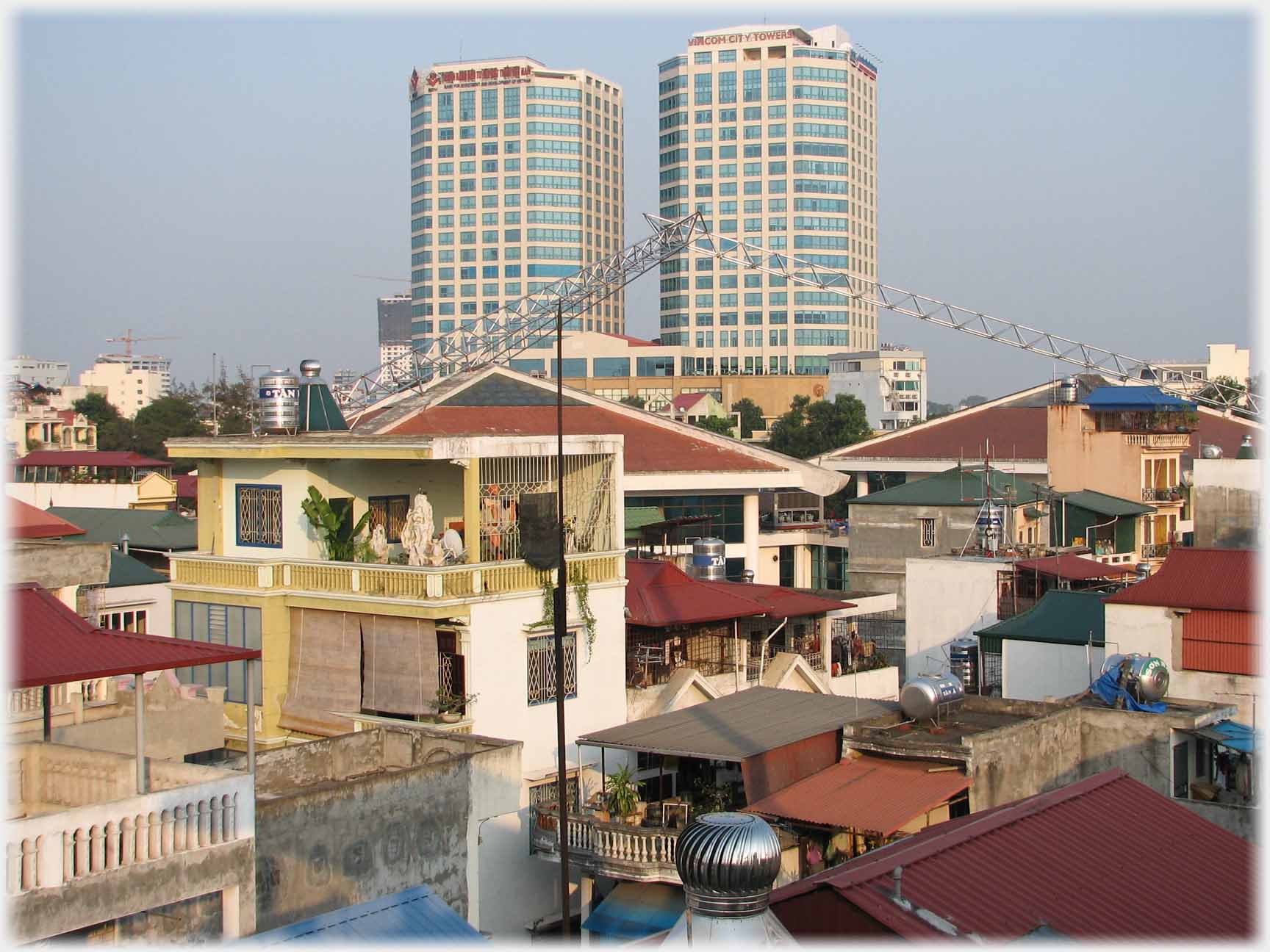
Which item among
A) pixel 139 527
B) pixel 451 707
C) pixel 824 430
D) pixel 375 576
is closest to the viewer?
pixel 451 707

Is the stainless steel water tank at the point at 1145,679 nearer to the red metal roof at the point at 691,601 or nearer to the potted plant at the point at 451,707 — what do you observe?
the red metal roof at the point at 691,601

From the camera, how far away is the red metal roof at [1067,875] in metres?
12.3

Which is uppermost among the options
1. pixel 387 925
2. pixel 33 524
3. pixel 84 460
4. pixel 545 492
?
pixel 84 460

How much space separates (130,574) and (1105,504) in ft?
92.1

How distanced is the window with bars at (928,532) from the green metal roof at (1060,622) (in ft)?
69.6

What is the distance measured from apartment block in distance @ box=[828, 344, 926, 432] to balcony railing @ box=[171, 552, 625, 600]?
114 m

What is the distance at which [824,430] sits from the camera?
9844 cm

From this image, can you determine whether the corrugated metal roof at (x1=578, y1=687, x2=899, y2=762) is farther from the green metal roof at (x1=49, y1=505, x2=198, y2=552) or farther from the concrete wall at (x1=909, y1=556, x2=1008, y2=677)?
the green metal roof at (x1=49, y1=505, x2=198, y2=552)

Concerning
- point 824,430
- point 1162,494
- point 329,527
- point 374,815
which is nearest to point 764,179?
point 824,430

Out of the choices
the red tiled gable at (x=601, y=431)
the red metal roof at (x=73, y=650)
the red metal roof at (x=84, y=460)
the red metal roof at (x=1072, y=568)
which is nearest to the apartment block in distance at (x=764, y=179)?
the red metal roof at (x=84, y=460)

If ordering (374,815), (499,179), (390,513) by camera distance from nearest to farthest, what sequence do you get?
(374,815)
(390,513)
(499,179)

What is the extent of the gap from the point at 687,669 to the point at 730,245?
135778 millimetres

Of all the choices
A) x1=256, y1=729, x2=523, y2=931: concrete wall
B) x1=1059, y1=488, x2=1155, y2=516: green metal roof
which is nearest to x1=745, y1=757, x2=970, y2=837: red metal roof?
x1=256, y1=729, x2=523, y2=931: concrete wall

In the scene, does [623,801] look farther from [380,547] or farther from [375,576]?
[380,547]
